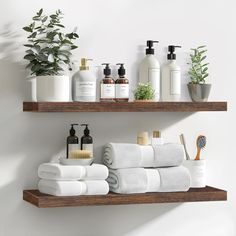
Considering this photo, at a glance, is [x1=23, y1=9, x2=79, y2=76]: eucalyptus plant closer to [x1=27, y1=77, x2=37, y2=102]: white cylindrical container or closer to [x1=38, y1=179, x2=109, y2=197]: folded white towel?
[x1=27, y1=77, x2=37, y2=102]: white cylindrical container

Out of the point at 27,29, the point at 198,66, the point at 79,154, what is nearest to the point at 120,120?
the point at 79,154

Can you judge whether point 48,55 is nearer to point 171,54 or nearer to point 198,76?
point 171,54

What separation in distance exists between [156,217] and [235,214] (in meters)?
0.34

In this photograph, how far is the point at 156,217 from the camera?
2.42 metres

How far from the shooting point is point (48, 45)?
7.38ft

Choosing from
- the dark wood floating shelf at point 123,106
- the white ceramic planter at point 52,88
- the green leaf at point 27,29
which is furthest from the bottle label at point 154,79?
the green leaf at point 27,29

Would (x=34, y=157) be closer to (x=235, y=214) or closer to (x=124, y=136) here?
(x=124, y=136)

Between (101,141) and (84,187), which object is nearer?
(84,187)

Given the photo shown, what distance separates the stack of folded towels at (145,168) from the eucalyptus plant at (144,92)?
0.56 feet

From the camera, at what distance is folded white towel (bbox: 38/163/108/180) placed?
6.88 feet

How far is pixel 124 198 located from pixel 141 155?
17cm

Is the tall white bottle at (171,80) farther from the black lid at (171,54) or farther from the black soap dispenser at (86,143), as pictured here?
the black soap dispenser at (86,143)

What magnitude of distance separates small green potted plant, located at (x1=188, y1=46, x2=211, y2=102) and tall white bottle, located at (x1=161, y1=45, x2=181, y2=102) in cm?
6

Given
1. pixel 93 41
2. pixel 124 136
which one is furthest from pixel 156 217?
pixel 93 41
